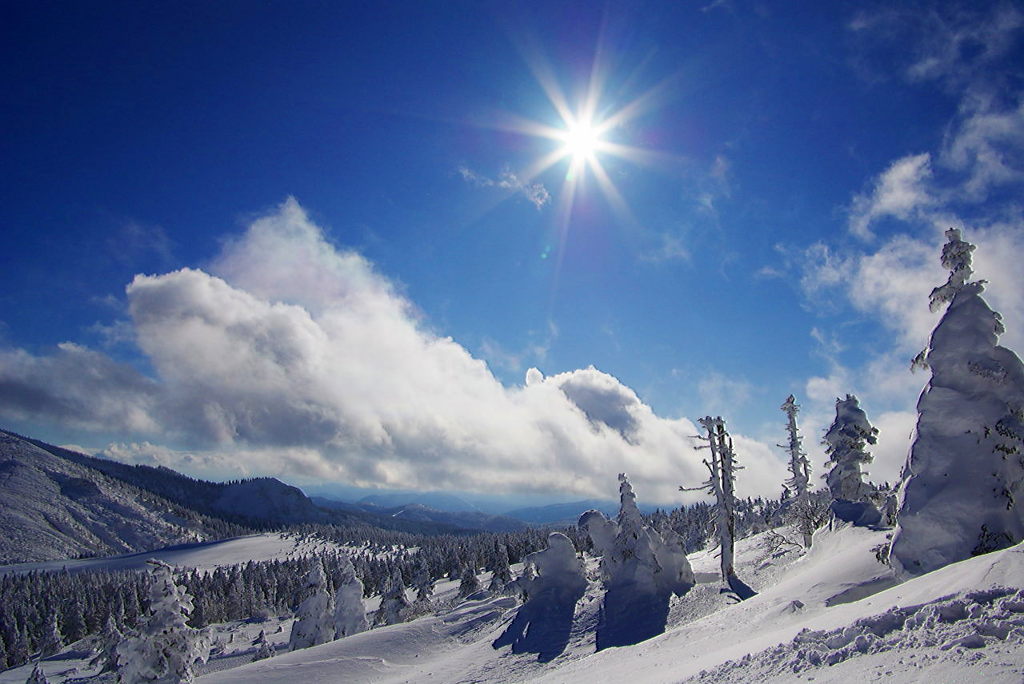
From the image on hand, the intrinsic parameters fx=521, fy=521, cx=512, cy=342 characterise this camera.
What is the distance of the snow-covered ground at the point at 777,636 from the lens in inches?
355

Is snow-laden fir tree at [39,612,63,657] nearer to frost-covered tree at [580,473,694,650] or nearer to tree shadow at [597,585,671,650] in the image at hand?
frost-covered tree at [580,473,694,650]

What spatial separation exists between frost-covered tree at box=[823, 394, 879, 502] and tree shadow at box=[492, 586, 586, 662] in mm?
17866

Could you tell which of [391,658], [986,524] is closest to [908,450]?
[986,524]

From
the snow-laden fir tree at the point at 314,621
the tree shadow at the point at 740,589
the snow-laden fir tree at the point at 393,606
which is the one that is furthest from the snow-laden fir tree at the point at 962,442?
the snow-laden fir tree at the point at 393,606

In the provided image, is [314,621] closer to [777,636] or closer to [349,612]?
[349,612]

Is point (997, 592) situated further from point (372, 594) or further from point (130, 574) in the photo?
point (130, 574)

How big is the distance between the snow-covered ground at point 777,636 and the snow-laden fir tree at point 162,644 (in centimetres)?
409

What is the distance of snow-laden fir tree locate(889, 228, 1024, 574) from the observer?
1605 cm

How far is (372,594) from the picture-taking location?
446ft

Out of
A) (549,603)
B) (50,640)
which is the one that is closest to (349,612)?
(549,603)

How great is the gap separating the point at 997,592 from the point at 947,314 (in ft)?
41.3

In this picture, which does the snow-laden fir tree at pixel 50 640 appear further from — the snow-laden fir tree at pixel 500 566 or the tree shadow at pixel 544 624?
the tree shadow at pixel 544 624

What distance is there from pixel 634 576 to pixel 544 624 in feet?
19.0

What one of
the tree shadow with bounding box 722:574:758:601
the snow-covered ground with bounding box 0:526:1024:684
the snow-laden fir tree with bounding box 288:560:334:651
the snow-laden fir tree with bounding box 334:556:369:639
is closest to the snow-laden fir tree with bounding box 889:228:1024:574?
the snow-covered ground with bounding box 0:526:1024:684
